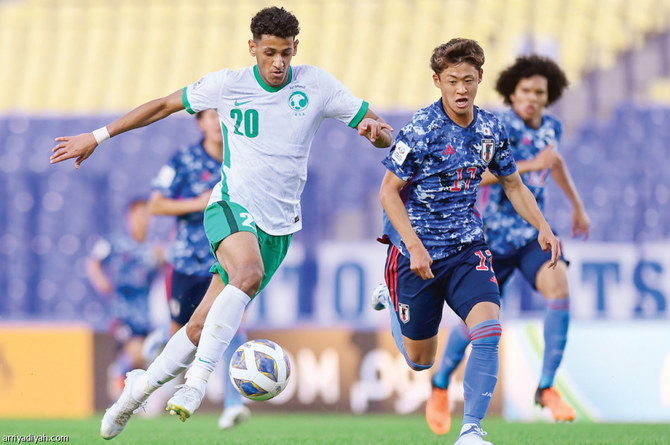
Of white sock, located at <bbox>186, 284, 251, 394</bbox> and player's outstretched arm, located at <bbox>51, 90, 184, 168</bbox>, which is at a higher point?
player's outstretched arm, located at <bbox>51, 90, 184, 168</bbox>

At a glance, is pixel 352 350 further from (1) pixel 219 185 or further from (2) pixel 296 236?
(1) pixel 219 185

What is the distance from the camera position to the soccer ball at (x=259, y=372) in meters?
5.79

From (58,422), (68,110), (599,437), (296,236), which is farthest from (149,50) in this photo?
(599,437)

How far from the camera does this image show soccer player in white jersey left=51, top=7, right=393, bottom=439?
582 cm

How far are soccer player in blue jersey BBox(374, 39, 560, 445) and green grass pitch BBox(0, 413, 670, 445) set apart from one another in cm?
100

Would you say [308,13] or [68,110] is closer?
[68,110]

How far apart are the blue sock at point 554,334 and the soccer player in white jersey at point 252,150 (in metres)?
1.99

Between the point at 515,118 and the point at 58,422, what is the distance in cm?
474

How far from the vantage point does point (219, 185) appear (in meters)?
6.13

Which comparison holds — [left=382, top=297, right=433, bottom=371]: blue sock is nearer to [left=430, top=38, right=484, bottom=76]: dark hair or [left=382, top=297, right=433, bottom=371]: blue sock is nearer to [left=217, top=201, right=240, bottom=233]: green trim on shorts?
[left=217, top=201, right=240, bottom=233]: green trim on shorts

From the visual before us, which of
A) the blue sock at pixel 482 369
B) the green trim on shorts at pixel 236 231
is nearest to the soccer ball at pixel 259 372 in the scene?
the green trim on shorts at pixel 236 231

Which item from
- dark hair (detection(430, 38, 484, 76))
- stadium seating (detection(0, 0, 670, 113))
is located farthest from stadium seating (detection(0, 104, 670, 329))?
dark hair (detection(430, 38, 484, 76))

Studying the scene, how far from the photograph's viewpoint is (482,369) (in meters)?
5.43

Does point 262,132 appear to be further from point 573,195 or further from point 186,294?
point 573,195
